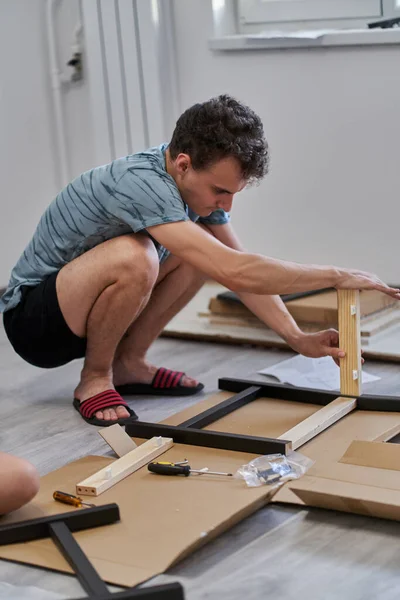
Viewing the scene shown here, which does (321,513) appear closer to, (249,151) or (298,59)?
(249,151)

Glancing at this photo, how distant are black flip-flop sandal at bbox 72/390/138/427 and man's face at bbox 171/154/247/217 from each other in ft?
1.72

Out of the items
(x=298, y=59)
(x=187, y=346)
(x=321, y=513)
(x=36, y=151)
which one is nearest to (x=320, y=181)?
(x=298, y=59)

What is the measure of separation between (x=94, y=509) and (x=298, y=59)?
2045mm

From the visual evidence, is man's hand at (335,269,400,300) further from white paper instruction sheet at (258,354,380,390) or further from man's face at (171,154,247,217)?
white paper instruction sheet at (258,354,380,390)

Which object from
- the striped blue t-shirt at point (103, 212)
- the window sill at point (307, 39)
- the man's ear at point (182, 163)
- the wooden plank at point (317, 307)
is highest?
the window sill at point (307, 39)

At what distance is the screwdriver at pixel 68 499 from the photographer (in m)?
1.67

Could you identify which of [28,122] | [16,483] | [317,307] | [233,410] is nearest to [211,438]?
[233,410]

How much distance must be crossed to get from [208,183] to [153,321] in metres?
0.58

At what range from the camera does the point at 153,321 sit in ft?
7.98

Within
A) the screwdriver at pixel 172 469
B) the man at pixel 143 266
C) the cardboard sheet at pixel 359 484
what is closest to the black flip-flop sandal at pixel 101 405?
the man at pixel 143 266

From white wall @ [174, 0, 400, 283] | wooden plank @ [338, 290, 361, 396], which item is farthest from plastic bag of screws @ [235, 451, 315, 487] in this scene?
white wall @ [174, 0, 400, 283]

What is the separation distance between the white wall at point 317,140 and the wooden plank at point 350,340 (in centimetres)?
112

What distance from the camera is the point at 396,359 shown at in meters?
2.56

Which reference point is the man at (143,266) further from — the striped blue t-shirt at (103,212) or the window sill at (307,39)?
the window sill at (307,39)
